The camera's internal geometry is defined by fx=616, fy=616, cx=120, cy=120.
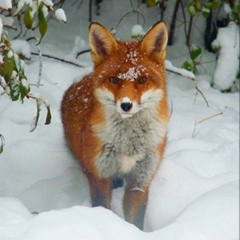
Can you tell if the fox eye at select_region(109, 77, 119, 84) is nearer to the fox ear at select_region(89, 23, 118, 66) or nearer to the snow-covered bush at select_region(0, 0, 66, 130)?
the fox ear at select_region(89, 23, 118, 66)

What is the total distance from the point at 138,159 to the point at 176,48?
254cm

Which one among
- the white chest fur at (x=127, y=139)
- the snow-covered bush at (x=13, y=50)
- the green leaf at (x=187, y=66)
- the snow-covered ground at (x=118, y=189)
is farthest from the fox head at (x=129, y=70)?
the green leaf at (x=187, y=66)

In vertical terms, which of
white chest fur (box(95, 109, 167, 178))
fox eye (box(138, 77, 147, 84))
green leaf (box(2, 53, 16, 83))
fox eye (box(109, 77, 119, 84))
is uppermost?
green leaf (box(2, 53, 16, 83))

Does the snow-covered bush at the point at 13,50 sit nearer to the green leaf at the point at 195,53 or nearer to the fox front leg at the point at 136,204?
the fox front leg at the point at 136,204

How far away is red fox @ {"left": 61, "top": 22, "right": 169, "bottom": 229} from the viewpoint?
10.9 ft

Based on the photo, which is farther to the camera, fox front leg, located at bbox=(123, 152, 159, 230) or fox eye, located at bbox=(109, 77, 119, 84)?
fox front leg, located at bbox=(123, 152, 159, 230)

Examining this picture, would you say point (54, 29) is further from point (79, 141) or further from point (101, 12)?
point (79, 141)

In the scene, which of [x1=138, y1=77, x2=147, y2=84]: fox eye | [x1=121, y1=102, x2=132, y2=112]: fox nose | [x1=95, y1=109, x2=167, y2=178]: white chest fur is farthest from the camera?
[x1=95, y1=109, x2=167, y2=178]: white chest fur

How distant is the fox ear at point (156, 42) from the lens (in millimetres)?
3398

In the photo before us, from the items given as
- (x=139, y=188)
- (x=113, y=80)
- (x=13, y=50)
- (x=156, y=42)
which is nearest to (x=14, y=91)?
(x=13, y=50)

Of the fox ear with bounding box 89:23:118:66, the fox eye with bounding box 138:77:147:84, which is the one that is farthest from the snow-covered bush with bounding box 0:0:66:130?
the fox eye with bounding box 138:77:147:84

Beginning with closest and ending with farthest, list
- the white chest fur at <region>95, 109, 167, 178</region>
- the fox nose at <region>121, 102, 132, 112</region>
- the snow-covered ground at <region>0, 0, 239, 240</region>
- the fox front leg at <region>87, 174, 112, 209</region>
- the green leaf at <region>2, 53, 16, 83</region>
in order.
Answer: the green leaf at <region>2, 53, 16, 83</region>, the snow-covered ground at <region>0, 0, 239, 240</region>, the fox nose at <region>121, 102, 132, 112</region>, the white chest fur at <region>95, 109, 167, 178</region>, the fox front leg at <region>87, 174, 112, 209</region>

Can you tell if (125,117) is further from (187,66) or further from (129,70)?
(187,66)

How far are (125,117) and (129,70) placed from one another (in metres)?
0.28
